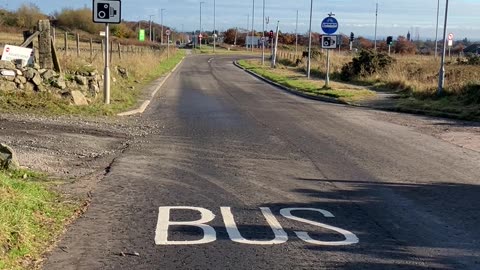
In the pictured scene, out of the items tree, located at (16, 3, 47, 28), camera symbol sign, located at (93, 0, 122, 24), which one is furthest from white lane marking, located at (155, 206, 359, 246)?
tree, located at (16, 3, 47, 28)

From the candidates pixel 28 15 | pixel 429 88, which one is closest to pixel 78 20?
pixel 28 15

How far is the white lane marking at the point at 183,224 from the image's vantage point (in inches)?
234

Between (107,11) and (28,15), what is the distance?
65.7 meters

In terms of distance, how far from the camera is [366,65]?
37344mm

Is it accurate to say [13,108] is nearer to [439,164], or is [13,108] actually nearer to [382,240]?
[439,164]

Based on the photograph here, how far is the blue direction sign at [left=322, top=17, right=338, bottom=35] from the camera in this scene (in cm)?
2859

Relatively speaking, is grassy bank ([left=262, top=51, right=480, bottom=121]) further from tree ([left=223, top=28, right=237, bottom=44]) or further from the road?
tree ([left=223, top=28, right=237, bottom=44])

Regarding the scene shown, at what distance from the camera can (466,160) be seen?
36.4 feet

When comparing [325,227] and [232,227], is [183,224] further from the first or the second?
[325,227]

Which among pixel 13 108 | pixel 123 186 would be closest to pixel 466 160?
pixel 123 186

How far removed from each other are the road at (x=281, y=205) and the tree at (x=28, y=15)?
65649mm

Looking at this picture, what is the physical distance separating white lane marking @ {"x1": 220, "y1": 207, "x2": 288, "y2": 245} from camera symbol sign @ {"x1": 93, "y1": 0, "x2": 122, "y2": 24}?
35.3ft

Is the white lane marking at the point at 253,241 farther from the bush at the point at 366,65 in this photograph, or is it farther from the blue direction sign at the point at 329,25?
the bush at the point at 366,65

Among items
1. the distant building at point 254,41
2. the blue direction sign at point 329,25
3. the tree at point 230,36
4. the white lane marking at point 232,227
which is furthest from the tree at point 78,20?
the white lane marking at point 232,227
